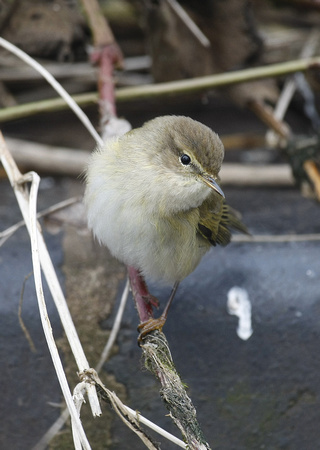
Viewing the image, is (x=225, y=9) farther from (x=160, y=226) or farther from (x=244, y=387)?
(x=244, y=387)

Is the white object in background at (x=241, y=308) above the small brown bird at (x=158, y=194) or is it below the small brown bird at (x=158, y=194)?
below

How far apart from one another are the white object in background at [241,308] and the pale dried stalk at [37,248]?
885 millimetres

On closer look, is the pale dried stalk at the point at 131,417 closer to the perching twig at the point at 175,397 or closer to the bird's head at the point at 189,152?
the perching twig at the point at 175,397

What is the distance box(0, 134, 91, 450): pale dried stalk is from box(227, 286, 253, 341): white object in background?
2.90 feet

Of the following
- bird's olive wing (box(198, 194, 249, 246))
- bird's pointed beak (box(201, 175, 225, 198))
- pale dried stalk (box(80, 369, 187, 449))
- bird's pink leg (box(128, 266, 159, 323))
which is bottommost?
pale dried stalk (box(80, 369, 187, 449))

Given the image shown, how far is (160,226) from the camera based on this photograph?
2.34 m

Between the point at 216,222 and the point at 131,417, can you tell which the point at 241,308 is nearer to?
the point at 216,222

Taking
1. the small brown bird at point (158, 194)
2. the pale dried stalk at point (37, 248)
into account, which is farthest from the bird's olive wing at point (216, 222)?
the pale dried stalk at point (37, 248)

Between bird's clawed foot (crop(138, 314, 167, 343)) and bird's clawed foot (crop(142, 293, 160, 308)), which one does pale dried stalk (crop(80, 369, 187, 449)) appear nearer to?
bird's clawed foot (crop(138, 314, 167, 343))

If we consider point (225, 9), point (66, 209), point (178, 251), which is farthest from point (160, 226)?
point (225, 9)

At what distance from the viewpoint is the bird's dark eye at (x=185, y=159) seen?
235cm

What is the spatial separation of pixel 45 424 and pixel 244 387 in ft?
2.92

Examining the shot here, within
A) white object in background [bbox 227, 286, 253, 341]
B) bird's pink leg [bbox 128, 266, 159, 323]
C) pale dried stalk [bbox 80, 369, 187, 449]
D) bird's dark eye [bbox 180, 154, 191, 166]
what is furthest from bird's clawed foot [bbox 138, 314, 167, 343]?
bird's dark eye [bbox 180, 154, 191, 166]

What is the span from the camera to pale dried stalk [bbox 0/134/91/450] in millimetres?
1626
